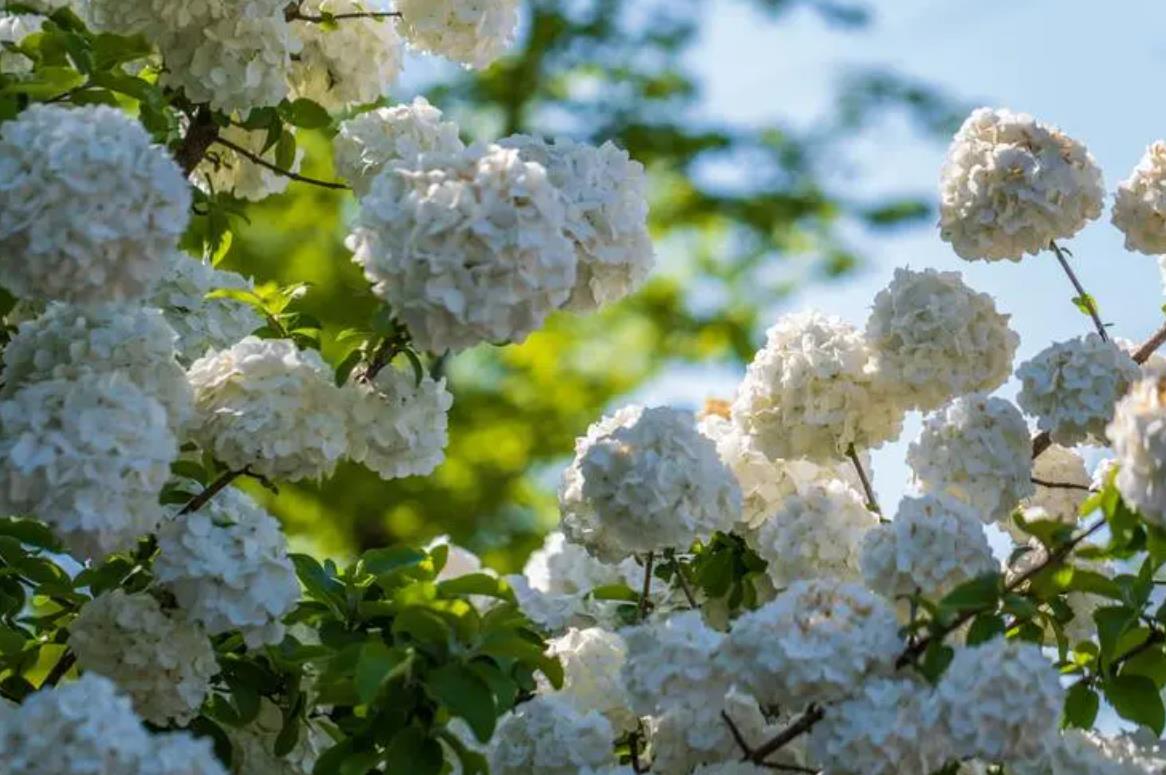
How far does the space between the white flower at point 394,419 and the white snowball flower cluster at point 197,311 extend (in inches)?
17.0

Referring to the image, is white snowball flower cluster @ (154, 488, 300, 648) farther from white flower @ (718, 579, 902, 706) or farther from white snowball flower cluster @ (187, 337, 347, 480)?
white flower @ (718, 579, 902, 706)

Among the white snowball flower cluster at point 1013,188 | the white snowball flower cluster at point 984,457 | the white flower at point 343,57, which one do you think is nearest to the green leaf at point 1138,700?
the white snowball flower cluster at point 984,457

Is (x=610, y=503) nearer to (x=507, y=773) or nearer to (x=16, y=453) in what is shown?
(x=507, y=773)

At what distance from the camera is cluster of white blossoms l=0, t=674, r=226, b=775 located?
7.16 feet

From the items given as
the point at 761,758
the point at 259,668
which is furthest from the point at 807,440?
the point at 259,668

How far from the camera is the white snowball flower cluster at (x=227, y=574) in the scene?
8.63 feet

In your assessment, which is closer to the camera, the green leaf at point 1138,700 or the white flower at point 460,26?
the green leaf at point 1138,700

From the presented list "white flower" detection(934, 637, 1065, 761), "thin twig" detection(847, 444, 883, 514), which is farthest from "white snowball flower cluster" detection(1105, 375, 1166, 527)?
"thin twig" detection(847, 444, 883, 514)

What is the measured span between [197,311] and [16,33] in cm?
76

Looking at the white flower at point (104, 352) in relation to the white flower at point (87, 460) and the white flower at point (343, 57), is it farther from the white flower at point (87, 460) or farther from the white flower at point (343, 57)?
the white flower at point (343, 57)

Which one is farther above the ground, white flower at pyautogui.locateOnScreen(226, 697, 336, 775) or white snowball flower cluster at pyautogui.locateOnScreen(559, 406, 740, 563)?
white snowball flower cluster at pyautogui.locateOnScreen(559, 406, 740, 563)

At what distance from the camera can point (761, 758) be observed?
267cm

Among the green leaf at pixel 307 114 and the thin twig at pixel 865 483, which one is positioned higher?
Result: the green leaf at pixel 307 114

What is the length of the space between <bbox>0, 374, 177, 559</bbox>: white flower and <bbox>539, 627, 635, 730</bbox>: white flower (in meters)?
0.87
